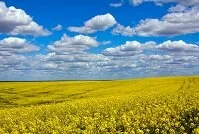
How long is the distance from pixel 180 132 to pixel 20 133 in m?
8.12

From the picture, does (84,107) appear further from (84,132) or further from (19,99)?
(19,99)

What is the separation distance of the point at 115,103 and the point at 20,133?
13.3 m

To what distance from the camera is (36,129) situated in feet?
65.7

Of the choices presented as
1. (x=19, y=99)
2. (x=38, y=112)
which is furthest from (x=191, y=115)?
(x=19, y=99)

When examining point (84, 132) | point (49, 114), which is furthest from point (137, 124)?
point (49, 114)

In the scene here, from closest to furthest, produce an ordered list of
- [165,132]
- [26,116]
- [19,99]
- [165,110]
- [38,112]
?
1. [165,132]
2. [165,110]
3. [26,116]
4. [38,112]
5. [19,99]

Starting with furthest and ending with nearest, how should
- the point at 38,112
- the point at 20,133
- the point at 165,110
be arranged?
1. the point at 38,112
2. the point at 165,110
3. the point at 20,133

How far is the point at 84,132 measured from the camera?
16.1m

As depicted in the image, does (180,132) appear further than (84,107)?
No

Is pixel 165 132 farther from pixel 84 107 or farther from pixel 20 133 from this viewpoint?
pixel 84 107

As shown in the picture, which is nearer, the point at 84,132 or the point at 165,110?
the point at 84,132

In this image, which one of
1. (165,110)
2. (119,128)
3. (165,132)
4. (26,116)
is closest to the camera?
(165,132)

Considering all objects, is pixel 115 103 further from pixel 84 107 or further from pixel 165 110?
pixel 165 110

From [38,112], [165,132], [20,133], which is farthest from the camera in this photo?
[38,112]
